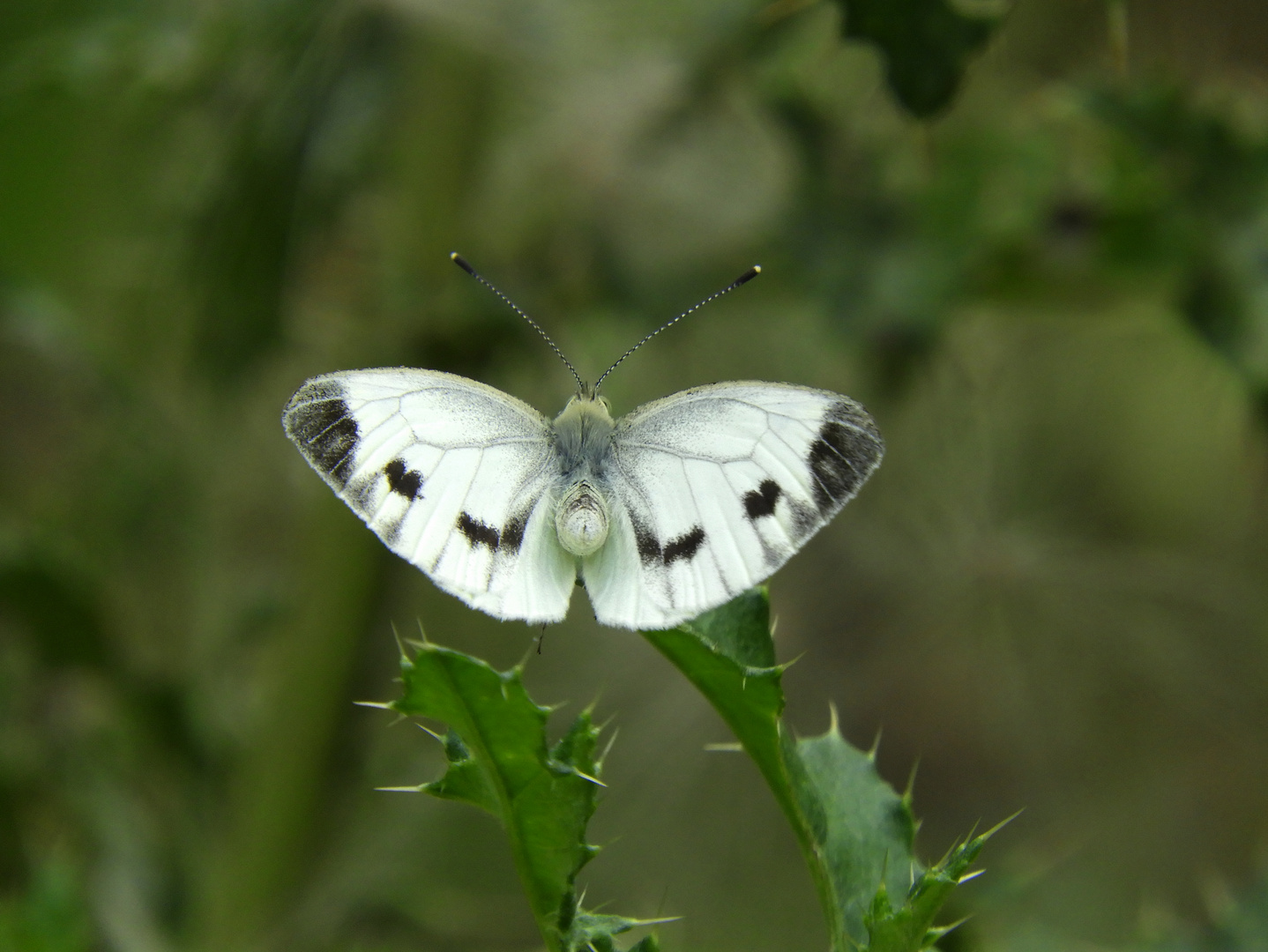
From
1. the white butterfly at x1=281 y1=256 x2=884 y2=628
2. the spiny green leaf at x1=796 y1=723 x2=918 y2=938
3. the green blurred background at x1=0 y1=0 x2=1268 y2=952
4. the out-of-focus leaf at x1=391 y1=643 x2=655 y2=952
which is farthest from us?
the green blurred background at x1=0 y1=0 x2=1268 y2=952

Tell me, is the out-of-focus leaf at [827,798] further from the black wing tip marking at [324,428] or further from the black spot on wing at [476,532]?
the black wing tip marking at [324,428]

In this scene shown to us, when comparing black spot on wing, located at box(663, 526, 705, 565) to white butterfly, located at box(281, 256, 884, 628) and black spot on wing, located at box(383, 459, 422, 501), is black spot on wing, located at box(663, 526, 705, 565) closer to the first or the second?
white butterfly, located at box(281, 256, 884, 628)

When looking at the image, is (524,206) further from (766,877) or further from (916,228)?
(766,877)

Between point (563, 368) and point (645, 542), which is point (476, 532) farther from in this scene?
point (563, 368)

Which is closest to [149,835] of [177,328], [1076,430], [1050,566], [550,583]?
[177,328]

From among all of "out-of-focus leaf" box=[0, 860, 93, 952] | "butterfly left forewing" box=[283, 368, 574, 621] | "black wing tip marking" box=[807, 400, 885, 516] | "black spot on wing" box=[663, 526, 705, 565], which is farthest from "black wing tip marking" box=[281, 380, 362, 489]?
"out-of-focus leaf" box=[0, 860, 93, 952]

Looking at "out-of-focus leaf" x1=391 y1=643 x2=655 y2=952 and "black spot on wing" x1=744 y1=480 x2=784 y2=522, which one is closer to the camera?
"out-of-focus leaf" x1=391 y1=643 x2=655 y2=952
